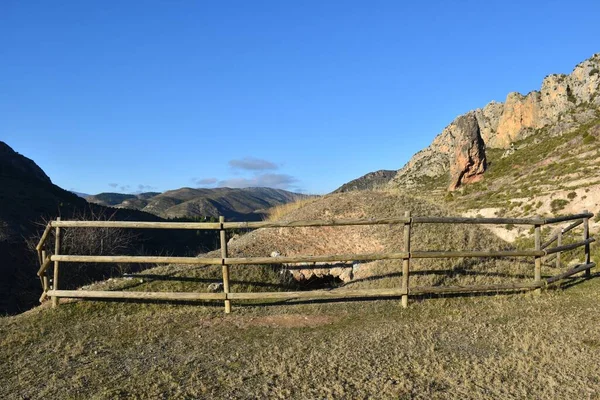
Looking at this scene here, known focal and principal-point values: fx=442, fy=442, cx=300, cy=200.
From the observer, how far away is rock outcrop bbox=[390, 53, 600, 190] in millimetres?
61156

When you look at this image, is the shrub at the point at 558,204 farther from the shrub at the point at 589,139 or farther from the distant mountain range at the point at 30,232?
the shrub at the point at 589,139

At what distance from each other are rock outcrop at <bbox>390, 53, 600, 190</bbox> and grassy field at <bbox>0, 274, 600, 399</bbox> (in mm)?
54302

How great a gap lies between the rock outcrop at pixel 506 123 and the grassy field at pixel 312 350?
54.3 meters

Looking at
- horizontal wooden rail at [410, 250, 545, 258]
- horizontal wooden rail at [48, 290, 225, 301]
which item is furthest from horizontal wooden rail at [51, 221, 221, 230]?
horizontal wooden rail at [410, 250, 545, 258]

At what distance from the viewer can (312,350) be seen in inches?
230

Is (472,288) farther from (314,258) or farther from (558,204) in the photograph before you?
(558,204)

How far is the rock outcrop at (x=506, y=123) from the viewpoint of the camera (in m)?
61.2

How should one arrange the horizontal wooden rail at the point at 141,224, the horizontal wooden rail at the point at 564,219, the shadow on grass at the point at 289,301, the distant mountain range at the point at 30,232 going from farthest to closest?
the distant mountain range at the point at 30,232, the horizontal wooden rail at the point at 564,219, the shadow on grass at the point at 289,301, the horizontal wooden rail at the point at 141,224

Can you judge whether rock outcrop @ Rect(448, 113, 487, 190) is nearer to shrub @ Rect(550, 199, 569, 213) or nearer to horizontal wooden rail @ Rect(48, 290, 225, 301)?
shrub @ Rect(550, 199, 569, 213)

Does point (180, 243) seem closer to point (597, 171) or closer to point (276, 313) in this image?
point (597, 171)

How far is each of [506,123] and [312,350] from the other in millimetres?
91112

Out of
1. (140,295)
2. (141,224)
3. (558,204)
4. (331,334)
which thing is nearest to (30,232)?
(141,224)

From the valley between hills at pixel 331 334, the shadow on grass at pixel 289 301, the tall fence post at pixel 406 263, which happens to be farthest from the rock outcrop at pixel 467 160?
the tall fence post at pixel 406 263

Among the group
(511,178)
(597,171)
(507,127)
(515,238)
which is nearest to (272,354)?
(515,238)
